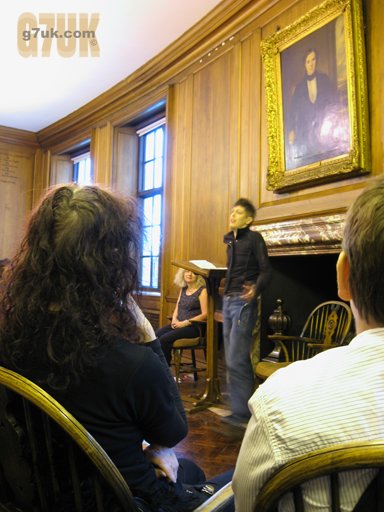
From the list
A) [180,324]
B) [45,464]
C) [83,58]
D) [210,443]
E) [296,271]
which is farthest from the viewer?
[83,58]

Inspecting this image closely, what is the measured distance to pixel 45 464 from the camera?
88 cm

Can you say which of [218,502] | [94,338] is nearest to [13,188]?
[94,338]

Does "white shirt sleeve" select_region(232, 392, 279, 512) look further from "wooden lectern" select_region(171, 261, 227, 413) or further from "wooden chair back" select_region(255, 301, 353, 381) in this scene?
"wooden lectern" select_region(171, 261, 227, 413)

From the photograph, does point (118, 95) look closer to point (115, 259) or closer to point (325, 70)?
point (325, 70)

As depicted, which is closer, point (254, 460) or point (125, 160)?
point (254, 460)

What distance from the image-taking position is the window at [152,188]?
21.2 ft

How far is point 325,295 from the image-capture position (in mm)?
4074

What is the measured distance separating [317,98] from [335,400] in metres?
3.42

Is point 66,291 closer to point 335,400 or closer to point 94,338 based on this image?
point 94,338

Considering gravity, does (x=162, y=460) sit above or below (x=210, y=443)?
above

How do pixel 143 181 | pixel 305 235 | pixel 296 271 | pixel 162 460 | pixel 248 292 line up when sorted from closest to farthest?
pixel 162 460 → pixel 248 292 → pixel 305 235 → pixel 296 271 → pixel 143 181

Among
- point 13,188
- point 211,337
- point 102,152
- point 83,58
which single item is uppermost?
point 83,58

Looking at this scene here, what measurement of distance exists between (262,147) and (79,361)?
379cm

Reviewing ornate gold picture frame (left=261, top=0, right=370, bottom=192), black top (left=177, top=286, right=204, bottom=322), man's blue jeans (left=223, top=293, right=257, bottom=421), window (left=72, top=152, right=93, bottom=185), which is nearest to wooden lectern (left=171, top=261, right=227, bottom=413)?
man's blue jeans (left=223, top=293, right=257, bottom=421)
